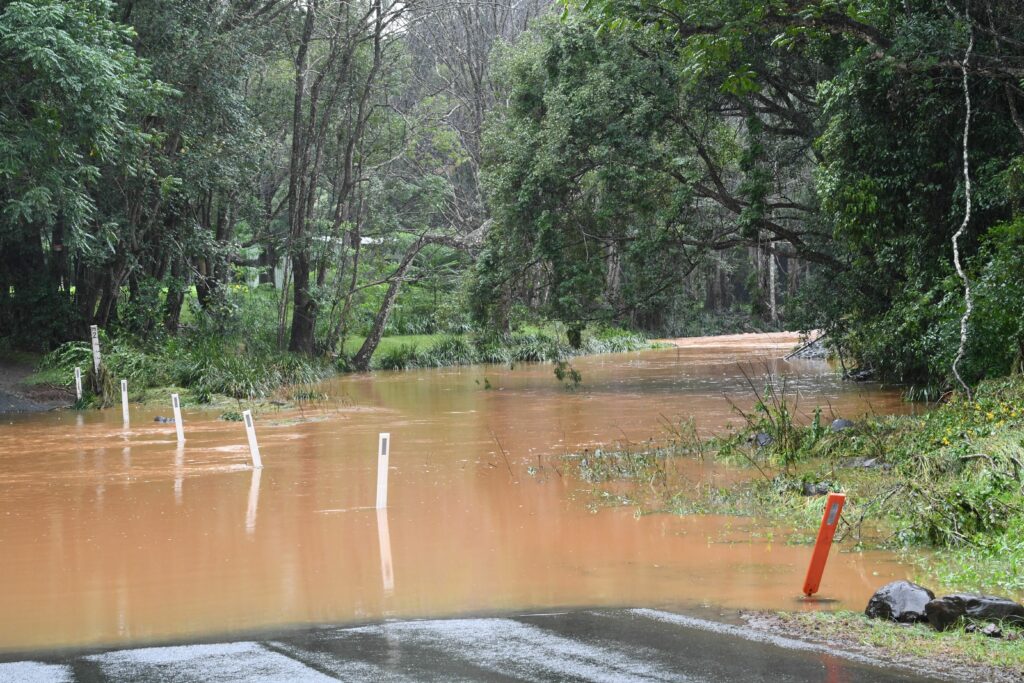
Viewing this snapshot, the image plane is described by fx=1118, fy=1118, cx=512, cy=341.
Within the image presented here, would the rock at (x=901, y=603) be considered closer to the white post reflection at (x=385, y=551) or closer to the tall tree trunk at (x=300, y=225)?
the white post reflection at (x=385, y=551)

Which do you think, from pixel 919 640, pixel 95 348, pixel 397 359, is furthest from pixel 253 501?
pixel 397 359

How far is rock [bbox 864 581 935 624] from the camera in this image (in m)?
7.58

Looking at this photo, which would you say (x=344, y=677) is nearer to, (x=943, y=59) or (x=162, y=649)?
(x=162, y=649)

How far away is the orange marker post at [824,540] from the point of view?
8133 mm

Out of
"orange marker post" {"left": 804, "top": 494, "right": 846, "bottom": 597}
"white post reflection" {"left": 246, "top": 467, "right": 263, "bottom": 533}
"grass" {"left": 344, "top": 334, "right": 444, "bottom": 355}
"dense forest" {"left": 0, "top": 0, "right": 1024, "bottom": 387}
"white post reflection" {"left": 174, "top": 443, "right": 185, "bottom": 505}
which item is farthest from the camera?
"grass" {"left": 344, "top": 334, "right": 444, "bottom": 355}

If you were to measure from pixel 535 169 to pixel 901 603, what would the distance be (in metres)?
18.6

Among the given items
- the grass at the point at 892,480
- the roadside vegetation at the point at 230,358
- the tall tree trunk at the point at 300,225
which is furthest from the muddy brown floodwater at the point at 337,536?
the tall tree trunk at the point at 300,225

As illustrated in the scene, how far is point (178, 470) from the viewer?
16484 mm

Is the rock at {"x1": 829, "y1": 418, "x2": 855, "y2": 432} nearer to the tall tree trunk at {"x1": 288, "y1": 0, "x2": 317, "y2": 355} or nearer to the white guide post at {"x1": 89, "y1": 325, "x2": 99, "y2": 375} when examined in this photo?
the white guide post at {"x1": 89, "y1": 325, "x2": 99, "y2": 375}

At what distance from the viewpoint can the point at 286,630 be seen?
809cm

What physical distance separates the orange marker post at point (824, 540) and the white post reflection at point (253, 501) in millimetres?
6207

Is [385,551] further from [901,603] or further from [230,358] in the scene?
[230,358]

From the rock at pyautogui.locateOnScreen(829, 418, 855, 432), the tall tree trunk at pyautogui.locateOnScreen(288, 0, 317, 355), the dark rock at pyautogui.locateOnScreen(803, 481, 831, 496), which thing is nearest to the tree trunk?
the tall tree trunk at pyautogui.locateOnScreen(288, 0, 317, 355)

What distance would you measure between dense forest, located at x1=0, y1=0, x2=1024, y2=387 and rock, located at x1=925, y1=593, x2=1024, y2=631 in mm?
8432
